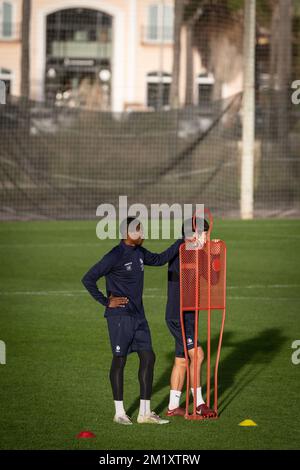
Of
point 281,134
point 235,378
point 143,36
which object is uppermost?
point 143,36

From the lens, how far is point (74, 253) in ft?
75.5

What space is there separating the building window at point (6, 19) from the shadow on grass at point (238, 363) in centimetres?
5616

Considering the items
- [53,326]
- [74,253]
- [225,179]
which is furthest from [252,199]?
[53,326]

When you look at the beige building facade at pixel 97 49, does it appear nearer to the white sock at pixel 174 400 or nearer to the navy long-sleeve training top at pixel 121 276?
the white sock at pixel 174 400

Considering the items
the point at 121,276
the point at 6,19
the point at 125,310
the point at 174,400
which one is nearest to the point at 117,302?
the point at 125,310

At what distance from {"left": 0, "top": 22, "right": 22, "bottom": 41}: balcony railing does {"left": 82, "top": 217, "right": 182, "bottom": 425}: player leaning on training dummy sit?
197 ft

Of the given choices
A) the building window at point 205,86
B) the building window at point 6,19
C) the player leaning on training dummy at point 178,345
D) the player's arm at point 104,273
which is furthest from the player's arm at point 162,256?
the building window at point 6,19

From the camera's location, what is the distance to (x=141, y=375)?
993cm

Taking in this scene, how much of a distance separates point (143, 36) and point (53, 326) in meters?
59.7

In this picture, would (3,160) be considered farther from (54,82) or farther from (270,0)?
(54,82)

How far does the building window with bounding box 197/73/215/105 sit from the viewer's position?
6794 centimetres

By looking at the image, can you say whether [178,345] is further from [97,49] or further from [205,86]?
[97,49]

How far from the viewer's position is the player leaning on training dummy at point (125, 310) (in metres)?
9.84

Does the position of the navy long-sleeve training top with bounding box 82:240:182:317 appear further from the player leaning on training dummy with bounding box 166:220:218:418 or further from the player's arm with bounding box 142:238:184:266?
the player leaning on training dummy with bounding box 166:220:218:418
